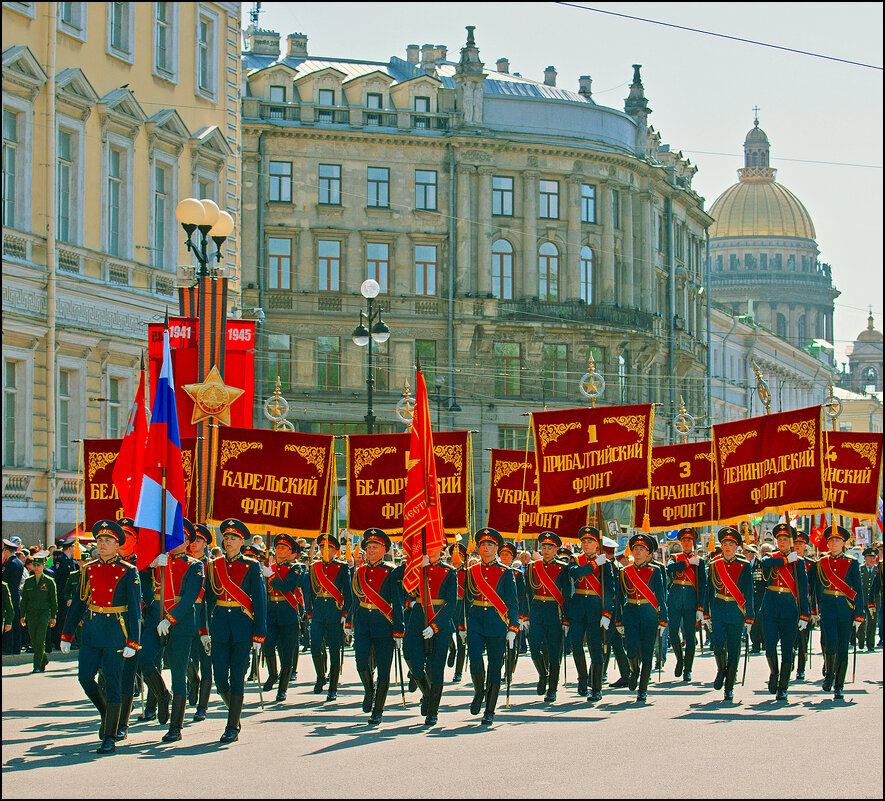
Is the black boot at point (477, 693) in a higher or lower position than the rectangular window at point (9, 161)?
lower

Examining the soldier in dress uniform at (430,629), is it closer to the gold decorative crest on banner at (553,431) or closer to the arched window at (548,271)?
the gold decorative crest on banner at (553,431)

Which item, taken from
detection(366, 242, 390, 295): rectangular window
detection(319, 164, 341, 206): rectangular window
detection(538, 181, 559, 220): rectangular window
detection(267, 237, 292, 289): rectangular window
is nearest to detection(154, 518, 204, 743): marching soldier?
detection(267, 237, 292, 289): rectangular window

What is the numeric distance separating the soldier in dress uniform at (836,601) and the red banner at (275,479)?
5.85 m

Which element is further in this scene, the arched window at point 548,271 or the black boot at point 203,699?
the arched window at point 548,271

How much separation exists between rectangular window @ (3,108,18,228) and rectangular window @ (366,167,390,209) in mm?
28990

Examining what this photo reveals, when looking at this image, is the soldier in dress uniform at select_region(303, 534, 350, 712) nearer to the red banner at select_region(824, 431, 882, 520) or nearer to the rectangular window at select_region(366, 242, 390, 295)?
the red banner at select_region(824, 431, 882, 520)

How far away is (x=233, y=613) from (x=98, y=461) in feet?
26.2

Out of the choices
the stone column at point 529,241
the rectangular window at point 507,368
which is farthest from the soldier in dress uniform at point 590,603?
the stone column at point 529,241

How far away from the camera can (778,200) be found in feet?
449

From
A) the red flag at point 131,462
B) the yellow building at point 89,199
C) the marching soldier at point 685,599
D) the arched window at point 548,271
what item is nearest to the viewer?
the red flag at point 131,462

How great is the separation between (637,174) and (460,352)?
11.4 metres

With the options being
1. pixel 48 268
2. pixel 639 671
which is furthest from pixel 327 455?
pixel 48 268

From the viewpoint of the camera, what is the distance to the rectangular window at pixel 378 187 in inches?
2164

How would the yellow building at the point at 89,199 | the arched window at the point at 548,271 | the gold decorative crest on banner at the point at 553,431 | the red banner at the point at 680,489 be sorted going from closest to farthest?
the gold decorative crest on banner at the point at 553,431 → the red banner at the point at 680,489 → the yellow building at the point at 89,199 → the arched window at the point at 548,271
